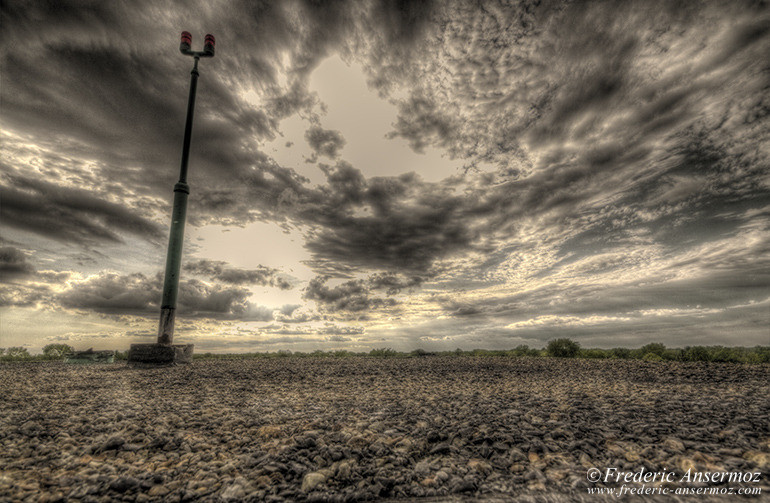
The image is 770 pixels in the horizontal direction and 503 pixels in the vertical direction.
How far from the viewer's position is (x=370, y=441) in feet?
14.6

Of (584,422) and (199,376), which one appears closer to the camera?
(584,422)

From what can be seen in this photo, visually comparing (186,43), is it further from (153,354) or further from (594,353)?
(594,353)

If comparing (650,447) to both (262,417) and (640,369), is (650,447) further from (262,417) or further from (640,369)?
(640,369)

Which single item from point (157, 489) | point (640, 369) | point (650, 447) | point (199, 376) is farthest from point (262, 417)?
point (640, 369)

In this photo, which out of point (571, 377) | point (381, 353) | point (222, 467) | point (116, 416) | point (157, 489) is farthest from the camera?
point (381, 353)

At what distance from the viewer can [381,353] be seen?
2305 cm

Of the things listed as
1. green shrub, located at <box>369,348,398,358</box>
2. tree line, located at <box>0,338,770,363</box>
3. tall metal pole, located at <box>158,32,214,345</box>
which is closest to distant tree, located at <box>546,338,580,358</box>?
tree line, located at <box>0,338,770,363</box>

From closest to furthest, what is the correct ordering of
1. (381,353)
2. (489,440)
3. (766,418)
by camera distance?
1. (489,440)
2. (766,418)
3. (381,353)

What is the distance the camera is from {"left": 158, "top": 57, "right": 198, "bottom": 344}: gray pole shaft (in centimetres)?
1611

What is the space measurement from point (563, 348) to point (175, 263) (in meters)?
22.2

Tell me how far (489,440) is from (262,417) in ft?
12.8

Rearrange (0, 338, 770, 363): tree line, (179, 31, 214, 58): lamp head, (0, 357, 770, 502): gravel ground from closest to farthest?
(0, 357, 770, 502): gravel ground < (0, 338, 770, 363): tree line < (179, 31, 214, 58): lamp head

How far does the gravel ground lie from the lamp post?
20.6 feet

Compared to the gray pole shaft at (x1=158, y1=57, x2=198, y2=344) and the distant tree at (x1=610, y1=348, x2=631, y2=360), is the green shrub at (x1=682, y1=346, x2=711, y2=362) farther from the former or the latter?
the gray pole shaft at (x1=158, y1=57, x2=198, y2=344)
